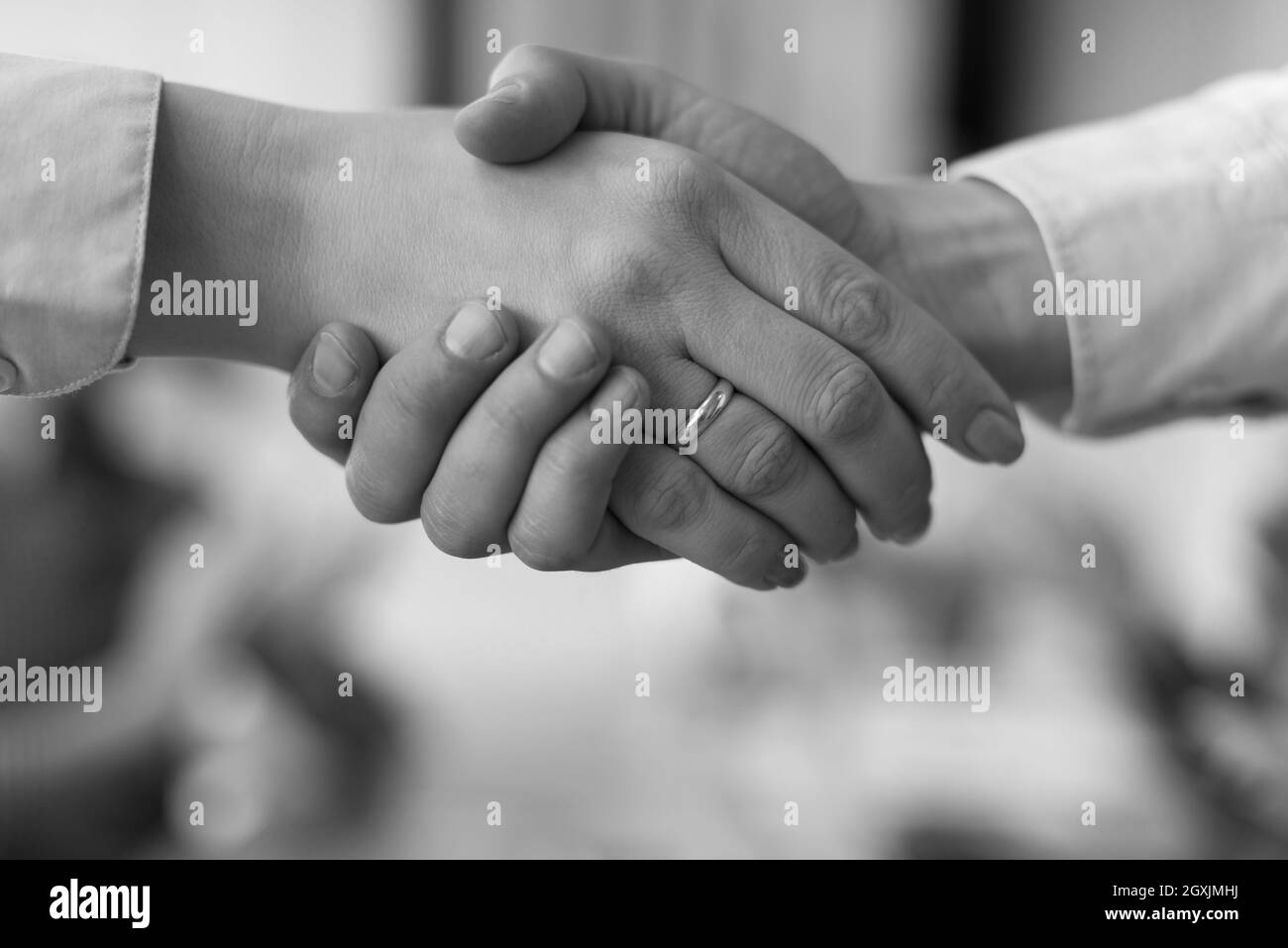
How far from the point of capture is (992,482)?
182 cm

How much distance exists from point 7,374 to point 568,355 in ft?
1.21

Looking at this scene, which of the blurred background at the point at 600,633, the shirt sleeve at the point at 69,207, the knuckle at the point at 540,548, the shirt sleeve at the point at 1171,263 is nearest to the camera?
the shirt sleeve at the point at 69,207

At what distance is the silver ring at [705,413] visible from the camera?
790 mm

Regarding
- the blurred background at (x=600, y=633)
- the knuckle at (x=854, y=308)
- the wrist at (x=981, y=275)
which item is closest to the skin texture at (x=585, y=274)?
the knuckle at (x=854, y=308)

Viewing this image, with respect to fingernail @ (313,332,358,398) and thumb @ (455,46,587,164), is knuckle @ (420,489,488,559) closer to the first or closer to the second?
fingernail @ (313,332,358,398)

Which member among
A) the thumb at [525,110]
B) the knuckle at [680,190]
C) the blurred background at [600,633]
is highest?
the thumb at [525,110]

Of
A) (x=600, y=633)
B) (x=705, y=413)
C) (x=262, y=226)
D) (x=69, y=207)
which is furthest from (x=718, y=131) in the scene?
(x=600, y=633)

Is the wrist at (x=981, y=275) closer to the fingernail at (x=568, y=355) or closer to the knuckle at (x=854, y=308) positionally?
the knuckle at (x=854, y=308)

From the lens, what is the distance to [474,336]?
735 mm

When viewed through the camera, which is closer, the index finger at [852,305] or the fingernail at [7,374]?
the fingernail at [7,374]

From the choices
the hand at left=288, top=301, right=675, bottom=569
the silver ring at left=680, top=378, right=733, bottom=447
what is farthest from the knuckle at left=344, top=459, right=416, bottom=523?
the silver ring at left=680, top=378, right=733, bottom=447

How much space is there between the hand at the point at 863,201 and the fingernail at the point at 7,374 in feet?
1.10

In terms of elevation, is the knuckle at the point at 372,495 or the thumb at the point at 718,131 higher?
the thumb at the point at 718,131
